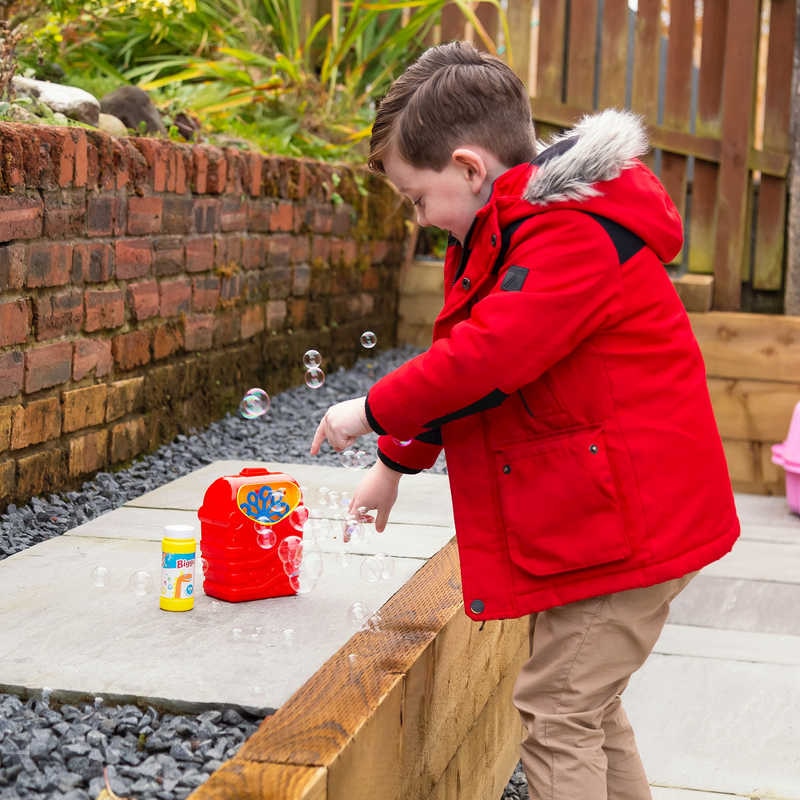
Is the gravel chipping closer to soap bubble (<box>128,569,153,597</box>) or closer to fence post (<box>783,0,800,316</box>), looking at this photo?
soap bubble (<box>128,569,153,597</box>)

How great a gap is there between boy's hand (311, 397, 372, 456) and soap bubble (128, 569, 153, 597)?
1.97ft

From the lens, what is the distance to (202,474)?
352cm

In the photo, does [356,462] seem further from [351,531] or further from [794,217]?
[794,217]

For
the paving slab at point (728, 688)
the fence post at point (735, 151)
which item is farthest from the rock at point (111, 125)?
the fence post at point (735, 151)

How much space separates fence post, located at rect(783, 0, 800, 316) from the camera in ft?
20.7

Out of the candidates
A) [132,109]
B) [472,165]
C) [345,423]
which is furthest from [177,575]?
[132,109]

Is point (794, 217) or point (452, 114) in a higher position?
point (452, 114)

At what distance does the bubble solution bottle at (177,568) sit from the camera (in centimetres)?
Result: 223

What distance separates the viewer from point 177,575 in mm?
2252

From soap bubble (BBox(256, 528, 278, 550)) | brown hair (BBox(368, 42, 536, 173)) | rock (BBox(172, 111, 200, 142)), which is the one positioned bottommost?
soap bubble (BBox(256, 528, 278, 550))

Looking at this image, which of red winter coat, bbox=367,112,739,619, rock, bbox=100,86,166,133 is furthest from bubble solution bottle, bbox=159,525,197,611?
rock, bbox=100,86,166,133

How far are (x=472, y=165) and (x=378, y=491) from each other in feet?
2.02

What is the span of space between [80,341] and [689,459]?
6.48ft

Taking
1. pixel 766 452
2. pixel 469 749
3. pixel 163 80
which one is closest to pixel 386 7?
pixel 163 80
